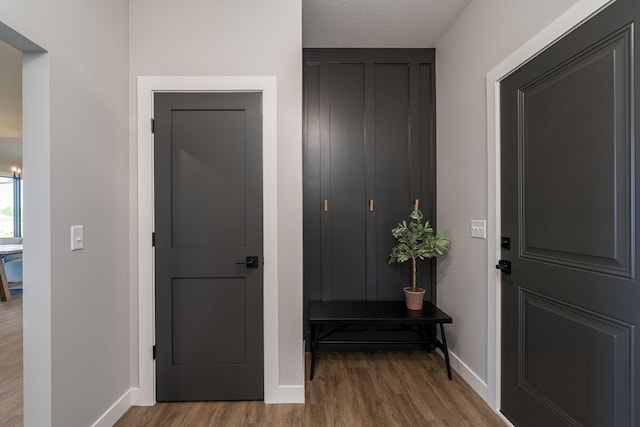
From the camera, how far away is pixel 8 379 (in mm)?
2305

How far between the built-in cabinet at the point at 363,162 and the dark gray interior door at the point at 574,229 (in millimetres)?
977

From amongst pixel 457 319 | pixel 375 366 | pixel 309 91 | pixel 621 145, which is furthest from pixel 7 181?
pixel 621 145

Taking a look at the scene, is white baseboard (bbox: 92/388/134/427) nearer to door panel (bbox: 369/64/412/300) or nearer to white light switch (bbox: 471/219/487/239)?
door panel (bbox: 369/64/412/300)

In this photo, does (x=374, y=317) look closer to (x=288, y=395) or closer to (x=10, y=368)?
(x=288, y=395)

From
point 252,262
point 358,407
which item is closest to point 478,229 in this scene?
point 358,407

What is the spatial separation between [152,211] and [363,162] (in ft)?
5.96

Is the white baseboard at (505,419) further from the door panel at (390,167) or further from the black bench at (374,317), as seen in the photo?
the door panel at (390,167)

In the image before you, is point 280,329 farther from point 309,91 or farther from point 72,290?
point 309,91

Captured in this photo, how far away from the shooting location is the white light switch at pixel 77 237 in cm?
150

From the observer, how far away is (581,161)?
131 cm

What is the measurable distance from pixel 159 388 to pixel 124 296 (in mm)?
683

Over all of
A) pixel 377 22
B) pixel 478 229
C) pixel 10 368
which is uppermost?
pixel 377 22

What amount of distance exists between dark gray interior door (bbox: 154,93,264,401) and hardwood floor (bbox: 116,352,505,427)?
126 millimetres

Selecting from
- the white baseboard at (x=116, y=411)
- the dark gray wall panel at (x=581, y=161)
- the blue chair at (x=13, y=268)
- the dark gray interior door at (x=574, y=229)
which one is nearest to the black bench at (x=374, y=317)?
the dark gray interior door at (x=574, y=229)
